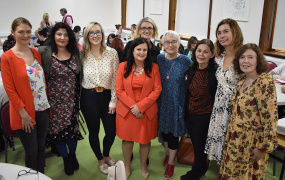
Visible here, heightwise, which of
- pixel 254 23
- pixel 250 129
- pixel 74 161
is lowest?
pixel 74 161

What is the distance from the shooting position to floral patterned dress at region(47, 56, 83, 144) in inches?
86.7

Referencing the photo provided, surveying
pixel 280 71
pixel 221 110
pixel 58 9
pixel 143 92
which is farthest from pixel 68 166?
pixel 58 9

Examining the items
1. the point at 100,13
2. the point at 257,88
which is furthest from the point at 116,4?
the point at 257,88

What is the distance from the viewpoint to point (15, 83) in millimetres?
1908

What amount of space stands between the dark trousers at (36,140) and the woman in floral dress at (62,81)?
0.18m

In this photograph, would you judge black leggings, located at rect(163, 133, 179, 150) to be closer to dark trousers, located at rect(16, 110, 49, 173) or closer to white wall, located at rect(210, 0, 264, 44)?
dark trousers, located at rect(16, 110, 49, 173)

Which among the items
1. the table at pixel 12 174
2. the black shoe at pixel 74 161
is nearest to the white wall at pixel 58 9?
the black shoe at pixel 74 161

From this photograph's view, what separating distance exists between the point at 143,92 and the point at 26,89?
100 centimetres

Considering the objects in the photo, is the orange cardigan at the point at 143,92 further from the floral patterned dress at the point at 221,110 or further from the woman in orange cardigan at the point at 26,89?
the woman in orange cardigan at the point at 26,89

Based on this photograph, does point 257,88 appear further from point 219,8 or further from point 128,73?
point 219,8

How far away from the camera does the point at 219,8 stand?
4832 millimetres

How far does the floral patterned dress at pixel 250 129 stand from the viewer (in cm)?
165

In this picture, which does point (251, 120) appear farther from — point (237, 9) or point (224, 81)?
point (237, 9)

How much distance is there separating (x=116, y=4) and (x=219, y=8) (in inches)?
258
